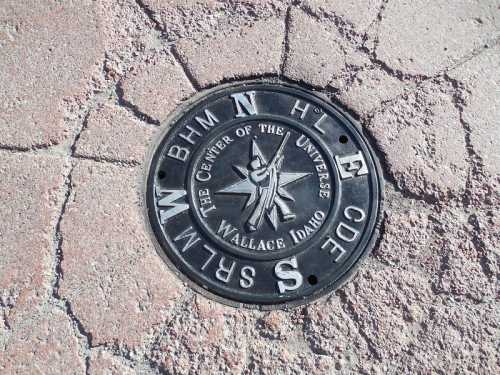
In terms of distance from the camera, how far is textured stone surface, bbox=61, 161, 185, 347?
6.72 ft

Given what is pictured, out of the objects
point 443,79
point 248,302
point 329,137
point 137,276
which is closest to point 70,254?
point 137,276

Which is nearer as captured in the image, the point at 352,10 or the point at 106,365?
the point at 106,365

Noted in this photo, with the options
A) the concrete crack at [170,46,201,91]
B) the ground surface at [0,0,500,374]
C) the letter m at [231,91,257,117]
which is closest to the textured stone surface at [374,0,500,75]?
the ground surface at [0,0,500,374]

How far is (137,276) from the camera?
2125 mm

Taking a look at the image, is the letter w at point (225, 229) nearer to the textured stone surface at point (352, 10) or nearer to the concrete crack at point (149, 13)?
the concrete crack at point (149, 13)

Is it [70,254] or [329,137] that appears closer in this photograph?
[70,254]

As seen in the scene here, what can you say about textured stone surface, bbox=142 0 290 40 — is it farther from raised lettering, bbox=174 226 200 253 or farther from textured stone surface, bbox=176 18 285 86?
raised lettering, bbox=174 226 200 253

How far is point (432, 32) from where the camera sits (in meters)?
2.64

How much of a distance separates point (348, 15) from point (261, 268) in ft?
4.57

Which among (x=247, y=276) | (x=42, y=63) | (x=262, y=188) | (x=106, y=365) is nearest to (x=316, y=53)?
(x=262, y=188)

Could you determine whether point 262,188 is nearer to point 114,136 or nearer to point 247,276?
point 247,276

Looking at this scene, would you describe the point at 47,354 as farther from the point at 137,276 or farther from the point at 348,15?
the point at 348,15

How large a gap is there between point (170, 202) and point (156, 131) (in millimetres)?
369

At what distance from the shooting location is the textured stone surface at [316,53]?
2.52m
